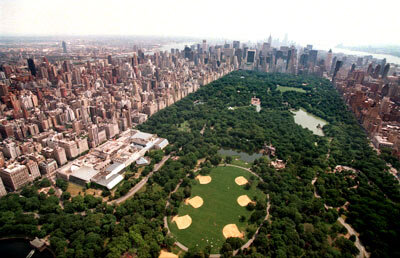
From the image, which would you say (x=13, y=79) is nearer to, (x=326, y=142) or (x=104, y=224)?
(x=104, y=224)

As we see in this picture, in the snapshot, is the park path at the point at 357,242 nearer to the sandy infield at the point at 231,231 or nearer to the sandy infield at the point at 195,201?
the sandy infield at the point at 231,231

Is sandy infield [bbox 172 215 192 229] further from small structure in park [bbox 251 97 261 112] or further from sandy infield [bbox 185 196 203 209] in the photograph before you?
small structure in park [bbox 251 97 261 112]

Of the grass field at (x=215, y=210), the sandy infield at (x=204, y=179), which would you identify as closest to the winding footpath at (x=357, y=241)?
the grass field at (x=215, y=210)

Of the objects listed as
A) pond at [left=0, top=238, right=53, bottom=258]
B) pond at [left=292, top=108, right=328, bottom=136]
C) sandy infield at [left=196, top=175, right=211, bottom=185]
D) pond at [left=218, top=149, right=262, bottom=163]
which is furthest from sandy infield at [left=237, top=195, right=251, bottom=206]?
pond at [left=292, top=108, right=328, bottom=136]

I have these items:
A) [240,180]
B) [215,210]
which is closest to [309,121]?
[240,180]

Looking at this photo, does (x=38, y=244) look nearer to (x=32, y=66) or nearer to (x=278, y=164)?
(x=278, y=164)

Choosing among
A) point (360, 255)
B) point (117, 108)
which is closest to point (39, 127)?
point (117, 108)
